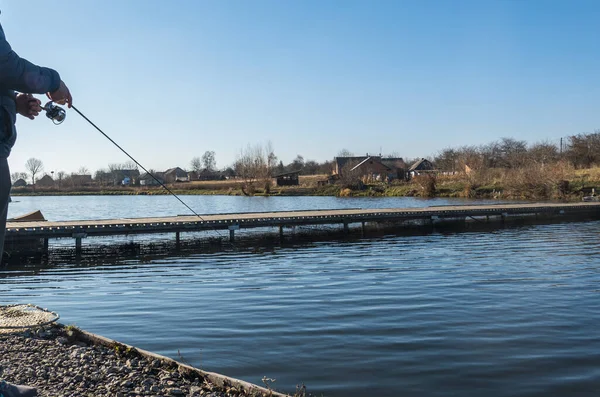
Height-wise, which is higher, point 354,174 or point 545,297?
point 354,174

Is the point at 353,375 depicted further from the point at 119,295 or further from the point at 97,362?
the point at 119,295

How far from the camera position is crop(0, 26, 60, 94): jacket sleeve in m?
2.93

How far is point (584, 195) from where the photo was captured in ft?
170

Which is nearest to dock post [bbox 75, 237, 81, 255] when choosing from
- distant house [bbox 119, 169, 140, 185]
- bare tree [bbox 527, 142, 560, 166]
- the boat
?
the boat

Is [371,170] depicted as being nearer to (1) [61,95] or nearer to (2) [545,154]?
(2) [545,154]

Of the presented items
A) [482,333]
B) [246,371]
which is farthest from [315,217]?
[246,371]

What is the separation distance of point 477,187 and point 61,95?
6215 centimetres

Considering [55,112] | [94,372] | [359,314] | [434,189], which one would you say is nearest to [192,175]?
[434,189]

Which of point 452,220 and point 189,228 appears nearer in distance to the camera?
point 189,228

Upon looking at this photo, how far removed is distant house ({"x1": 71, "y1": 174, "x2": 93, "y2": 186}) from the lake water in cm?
11596

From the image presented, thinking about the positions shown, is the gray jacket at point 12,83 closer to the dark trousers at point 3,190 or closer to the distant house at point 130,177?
the dark trousers at point 3,190

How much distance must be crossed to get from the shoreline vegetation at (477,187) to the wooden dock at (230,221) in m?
17.2

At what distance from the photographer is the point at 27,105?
11.4 ft

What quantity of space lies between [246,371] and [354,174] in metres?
75.5
